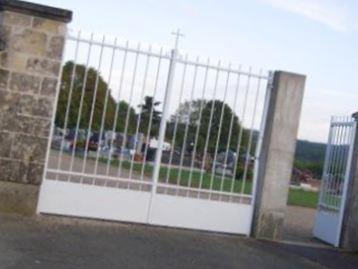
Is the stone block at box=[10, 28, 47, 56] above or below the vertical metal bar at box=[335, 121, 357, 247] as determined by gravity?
above

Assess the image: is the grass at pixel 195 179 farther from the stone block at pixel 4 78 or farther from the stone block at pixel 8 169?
the stone block at pixel 4 78

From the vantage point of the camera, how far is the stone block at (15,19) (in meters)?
9.10

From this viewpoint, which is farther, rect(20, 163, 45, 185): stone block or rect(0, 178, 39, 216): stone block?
rect(20, 163, 45, 185): stone block

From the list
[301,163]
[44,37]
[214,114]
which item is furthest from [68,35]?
[301,163]

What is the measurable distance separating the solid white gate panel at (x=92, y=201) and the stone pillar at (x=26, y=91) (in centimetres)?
27

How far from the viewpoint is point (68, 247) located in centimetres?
765

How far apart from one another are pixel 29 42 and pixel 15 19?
0.34 metres

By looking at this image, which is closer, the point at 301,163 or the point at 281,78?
the point at 281,78

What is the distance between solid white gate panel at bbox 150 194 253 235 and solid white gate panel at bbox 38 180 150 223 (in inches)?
9.1

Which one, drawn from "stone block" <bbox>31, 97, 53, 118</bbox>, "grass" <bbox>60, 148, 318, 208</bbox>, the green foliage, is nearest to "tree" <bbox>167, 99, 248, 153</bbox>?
"grass" <bbox>60, 148, 318, 208</bbox>

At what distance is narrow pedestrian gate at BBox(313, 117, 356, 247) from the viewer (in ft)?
38.9

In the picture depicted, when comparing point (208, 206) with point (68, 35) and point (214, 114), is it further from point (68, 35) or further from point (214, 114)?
point (68, 35)

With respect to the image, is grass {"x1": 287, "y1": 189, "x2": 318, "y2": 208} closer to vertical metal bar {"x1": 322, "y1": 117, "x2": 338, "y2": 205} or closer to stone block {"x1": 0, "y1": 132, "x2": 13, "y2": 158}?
vertical metal bar {"x1": 322, "y1": 117, "x2": 338, "y2": 205}

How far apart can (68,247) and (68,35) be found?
309 cm
